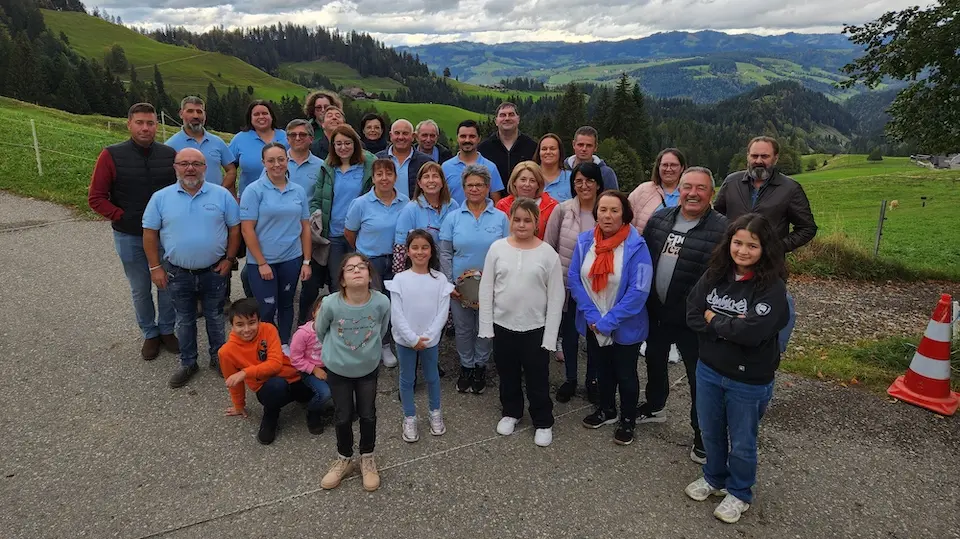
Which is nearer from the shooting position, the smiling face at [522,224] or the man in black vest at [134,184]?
the smiling face at [522,224]

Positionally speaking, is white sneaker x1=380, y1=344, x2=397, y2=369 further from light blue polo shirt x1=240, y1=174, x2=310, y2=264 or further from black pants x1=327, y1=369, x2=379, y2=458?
black pants x1=327, y1=369, x2=379, y2=458

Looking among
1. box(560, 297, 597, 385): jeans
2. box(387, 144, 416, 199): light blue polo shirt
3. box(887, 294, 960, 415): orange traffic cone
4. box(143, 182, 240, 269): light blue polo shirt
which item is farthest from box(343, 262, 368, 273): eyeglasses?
box(887, 294, 960, 415): orange traffic cone

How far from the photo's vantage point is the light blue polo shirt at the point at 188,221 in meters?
4.68

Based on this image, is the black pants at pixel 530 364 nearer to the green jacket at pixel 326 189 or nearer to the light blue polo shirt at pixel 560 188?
the light blue polo shirt at pixel 560 188

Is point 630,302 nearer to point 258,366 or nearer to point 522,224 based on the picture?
point 522,224

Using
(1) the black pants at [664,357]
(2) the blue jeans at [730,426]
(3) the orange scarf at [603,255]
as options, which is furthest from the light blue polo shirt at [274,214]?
(2) the blue jeans at [730,426]

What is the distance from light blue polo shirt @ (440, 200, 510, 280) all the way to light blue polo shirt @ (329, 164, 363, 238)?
1267mm

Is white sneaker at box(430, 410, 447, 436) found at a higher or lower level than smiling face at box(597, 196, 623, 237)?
lower

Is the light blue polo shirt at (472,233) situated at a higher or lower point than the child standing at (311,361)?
higher

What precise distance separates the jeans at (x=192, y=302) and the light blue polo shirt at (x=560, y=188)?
3322 mm

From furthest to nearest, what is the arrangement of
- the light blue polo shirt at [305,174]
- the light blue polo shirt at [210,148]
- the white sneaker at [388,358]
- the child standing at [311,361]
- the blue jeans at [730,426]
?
the light blue polo shirt at [210,148] < the light blue polo shirt at [305,174] < the white sneaker at [388,358] < the child standing at [311,361] < the blue jeans at [730,426]

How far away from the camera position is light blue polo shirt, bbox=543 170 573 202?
18.0 ft

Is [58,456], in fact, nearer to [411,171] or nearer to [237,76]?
[411,171]

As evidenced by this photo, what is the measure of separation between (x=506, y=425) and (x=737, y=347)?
6.52ft
